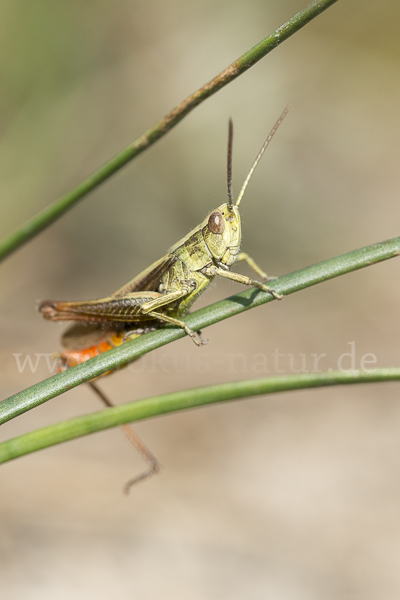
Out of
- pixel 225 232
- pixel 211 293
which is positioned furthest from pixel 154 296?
pixel 211 293

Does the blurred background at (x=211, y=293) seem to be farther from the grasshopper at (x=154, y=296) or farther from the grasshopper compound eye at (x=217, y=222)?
the grasshopper compound eye at (x=217, y=222)

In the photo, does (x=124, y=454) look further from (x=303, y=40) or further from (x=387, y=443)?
(x=303, y=40)

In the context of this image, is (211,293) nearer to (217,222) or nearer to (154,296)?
(154,296)

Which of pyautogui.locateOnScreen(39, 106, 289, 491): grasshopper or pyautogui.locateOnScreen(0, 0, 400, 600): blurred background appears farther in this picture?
pyautogui.locateOnScreen(0, 0, 400, 600): blurred background

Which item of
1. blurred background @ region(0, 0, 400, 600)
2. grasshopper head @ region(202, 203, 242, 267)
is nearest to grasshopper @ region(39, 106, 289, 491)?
grasshopper head @ region(202, 203, 242, 267)

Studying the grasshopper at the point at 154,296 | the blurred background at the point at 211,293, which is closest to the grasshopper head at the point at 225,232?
the grasshopper at the point at 154,296

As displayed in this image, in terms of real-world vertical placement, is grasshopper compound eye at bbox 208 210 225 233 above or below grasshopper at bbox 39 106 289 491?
above

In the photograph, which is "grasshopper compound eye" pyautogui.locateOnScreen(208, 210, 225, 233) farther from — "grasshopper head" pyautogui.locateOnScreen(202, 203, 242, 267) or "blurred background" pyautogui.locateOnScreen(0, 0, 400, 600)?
"blurred background" pyautogui.locateOnScreen(0, 0, 400, 600)

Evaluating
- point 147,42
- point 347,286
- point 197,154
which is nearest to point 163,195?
point 197,154
